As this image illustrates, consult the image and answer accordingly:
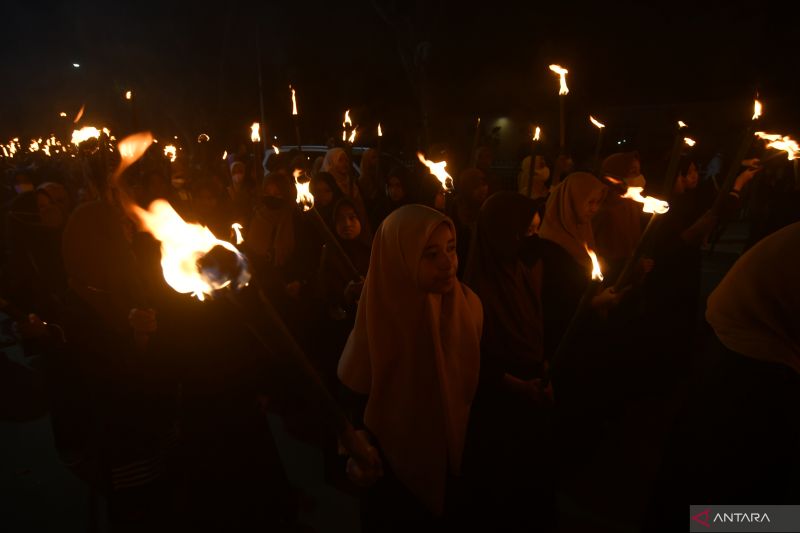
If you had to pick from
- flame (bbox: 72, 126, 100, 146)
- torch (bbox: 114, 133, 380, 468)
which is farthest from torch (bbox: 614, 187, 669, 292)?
flame (bbox: 72, 126, 100, 146)

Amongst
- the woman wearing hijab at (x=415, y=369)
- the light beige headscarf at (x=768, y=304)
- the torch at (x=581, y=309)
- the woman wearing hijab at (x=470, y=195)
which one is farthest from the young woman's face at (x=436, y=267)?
the woman wearing hijab at (x=470, y=195)

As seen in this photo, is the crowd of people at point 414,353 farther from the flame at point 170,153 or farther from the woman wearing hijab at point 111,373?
the flame at point 170,153

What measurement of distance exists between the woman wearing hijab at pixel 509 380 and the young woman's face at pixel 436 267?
0.56 metres

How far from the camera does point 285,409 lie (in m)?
4.34

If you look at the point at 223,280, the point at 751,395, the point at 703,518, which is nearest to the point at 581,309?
the point at 751,395

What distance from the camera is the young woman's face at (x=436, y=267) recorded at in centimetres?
198

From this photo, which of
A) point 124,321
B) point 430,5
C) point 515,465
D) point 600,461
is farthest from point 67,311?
point 430,5

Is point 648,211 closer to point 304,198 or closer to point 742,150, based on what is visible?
point 742,150

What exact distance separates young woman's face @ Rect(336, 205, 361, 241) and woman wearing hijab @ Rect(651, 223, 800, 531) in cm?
259

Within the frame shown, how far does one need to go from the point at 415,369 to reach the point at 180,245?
3.63ft

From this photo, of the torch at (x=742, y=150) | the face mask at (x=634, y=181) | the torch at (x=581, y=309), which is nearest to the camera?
the torch at (x=581, y=309)

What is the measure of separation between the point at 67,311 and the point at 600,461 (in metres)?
3.97

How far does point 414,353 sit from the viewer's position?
1.98 m

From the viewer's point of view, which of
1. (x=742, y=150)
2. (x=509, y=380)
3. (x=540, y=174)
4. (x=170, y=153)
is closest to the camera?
(x=509, y=380)
